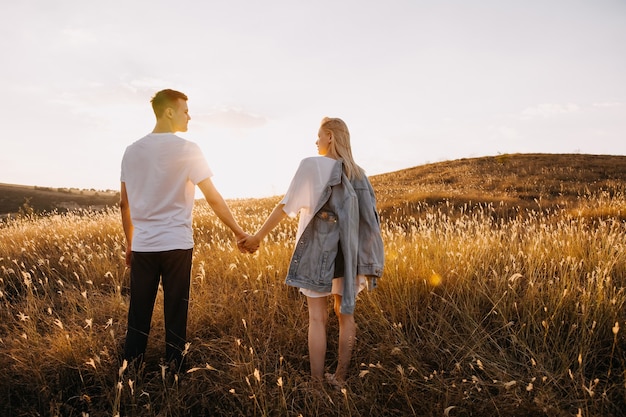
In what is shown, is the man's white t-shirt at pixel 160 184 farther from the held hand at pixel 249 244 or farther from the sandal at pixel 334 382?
the sandal at pixel 334 382

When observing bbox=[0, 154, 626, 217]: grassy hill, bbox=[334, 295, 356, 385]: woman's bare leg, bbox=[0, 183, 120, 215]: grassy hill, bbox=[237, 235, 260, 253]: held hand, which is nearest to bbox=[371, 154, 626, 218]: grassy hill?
bbox=[0, 154, 626, 217]: grassy hill

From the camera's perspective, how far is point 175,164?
286 cm

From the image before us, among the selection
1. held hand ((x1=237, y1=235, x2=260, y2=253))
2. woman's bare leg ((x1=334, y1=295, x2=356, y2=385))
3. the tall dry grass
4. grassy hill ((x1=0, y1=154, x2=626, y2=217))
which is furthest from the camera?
grassy hill ((x1=0, y1=154, x2=626, y2=217))

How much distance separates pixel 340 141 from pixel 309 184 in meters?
0.42

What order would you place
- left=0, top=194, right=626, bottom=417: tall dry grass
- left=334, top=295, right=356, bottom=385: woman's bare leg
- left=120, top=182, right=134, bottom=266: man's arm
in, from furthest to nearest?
left=120, top=182, right=134, bottom=266: man's arm → left=334, top=295, right=356, bottom=385: woman's bare leg → left=0, top=194, right=626, bottom=417: tall dry grass

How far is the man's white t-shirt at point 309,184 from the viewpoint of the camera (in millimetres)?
2852

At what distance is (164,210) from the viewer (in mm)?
2881

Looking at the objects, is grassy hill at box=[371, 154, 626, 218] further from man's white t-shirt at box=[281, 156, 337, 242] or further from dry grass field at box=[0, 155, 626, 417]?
man's white t-shirt at box=[281, 156, 337, 242]

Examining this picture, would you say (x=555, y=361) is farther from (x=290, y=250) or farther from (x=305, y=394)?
(x=290, y=250)

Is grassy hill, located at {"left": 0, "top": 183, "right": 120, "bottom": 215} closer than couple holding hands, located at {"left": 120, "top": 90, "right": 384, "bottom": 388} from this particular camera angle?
No

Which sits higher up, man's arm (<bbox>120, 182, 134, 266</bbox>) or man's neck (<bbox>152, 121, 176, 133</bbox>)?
man's neck (<bbox>152, 121, 176, 133</bbox>)

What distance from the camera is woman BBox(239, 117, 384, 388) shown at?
9.27ft

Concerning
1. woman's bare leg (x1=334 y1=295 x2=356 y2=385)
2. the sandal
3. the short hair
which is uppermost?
the short hair

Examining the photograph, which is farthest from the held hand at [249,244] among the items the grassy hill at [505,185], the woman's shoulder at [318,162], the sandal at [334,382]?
the grassy hill at [505,185]
